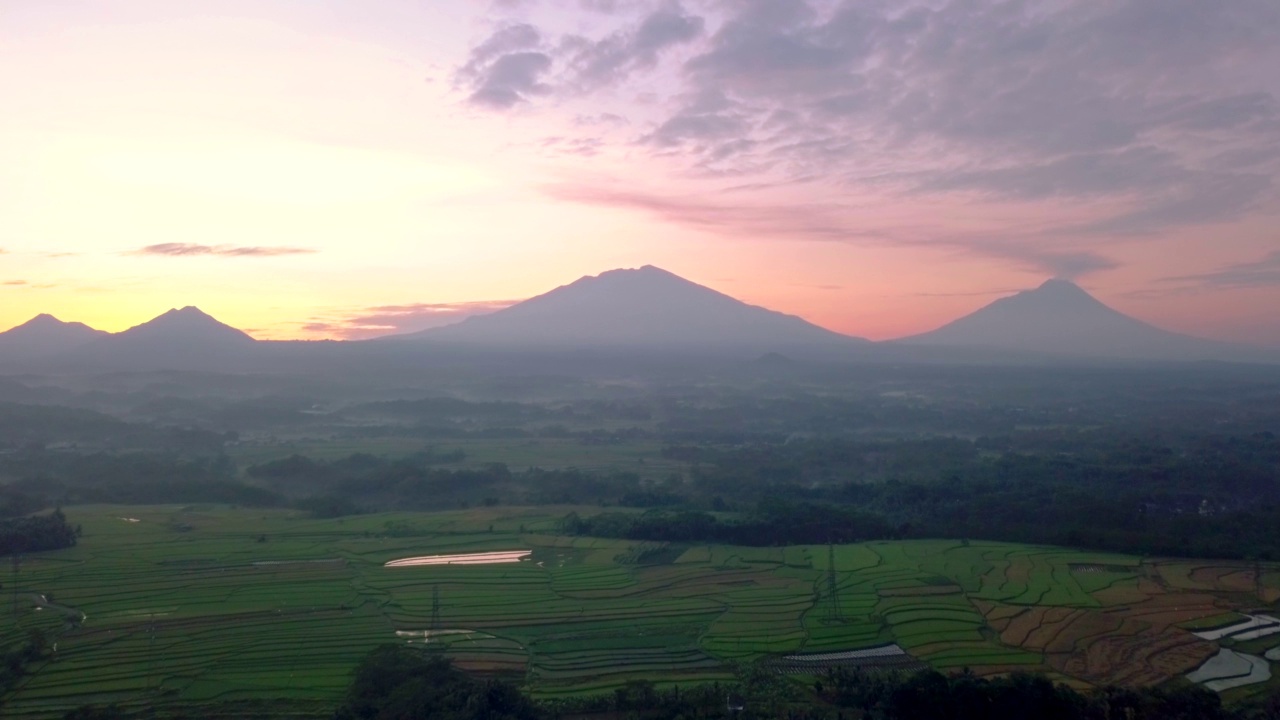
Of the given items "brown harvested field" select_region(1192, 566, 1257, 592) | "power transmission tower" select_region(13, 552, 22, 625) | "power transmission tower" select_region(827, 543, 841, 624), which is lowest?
"brown harvested field" select_region(1192, 566, 1257, 592)

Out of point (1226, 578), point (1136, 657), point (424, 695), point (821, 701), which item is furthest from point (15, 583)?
point (1226, 578)

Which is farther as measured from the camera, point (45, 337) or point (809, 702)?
point (45, 337)

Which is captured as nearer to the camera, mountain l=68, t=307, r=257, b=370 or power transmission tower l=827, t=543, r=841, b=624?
→ power transmission tower l=827, t=543, r=841, b=624

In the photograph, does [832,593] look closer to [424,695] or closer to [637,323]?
[424,695]

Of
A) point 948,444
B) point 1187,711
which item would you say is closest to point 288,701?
point 1187,711

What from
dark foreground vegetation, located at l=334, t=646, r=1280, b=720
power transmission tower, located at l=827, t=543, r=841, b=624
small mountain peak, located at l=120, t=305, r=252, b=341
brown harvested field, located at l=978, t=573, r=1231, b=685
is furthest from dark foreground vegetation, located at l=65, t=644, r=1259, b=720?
small mountain peak, located at l=120, t=305, r=252, b=341

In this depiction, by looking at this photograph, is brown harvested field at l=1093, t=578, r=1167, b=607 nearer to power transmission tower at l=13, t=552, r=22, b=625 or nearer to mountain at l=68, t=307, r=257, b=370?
power transmission tower at l=13, t=552, r=22, b=625
